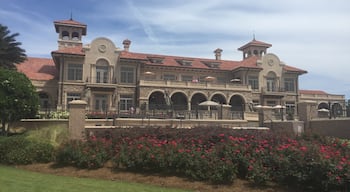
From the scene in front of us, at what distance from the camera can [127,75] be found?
38.8 m

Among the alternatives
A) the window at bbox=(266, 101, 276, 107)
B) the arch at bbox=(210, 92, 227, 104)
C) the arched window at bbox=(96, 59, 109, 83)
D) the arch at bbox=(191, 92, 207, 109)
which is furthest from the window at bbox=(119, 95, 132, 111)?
Result: the window at bbox=(266, 101, 276, 107)

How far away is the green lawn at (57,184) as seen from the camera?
7.90m

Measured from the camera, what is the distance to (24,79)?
739 inches

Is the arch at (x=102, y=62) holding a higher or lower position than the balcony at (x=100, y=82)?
higher

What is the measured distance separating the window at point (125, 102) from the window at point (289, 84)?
23.6 m

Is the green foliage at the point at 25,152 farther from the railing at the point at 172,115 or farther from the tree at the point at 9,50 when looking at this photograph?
the tree at the point at 9,50

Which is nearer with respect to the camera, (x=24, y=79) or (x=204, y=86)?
(x=24, y=79)

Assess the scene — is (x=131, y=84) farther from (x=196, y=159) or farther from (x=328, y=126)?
(x=196, y=159)

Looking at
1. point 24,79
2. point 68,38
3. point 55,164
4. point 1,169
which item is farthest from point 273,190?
point 68,38

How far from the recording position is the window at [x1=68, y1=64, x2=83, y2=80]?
1435 inches

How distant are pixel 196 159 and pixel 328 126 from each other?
1162cm

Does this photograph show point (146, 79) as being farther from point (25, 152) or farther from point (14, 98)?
point (25, 152)

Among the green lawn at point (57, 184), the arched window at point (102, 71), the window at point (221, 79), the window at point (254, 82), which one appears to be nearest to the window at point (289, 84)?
the window at point (254, 82)

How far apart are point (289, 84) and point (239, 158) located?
4144 centimetres
